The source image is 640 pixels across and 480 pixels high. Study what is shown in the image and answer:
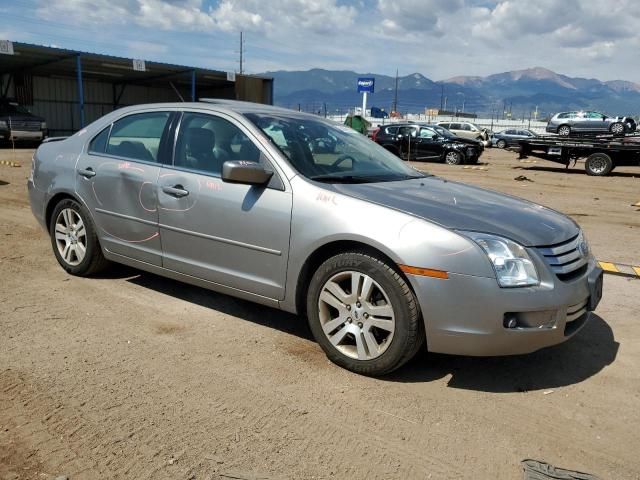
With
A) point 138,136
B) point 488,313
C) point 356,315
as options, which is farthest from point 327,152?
point 488,313

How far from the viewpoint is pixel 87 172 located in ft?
15.4

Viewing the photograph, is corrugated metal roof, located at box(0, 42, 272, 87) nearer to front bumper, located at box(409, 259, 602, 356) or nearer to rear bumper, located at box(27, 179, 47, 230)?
rear bumper, located at box(27, 179, 47, 230)

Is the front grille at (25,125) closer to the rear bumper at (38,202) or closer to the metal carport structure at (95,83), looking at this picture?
the metal carport structure at (95,83)

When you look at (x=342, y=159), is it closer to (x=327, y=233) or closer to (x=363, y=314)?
(x=327, y=233)

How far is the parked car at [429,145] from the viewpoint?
21.4 metres

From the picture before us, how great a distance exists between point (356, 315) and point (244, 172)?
1.13 m

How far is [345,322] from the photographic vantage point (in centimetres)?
339

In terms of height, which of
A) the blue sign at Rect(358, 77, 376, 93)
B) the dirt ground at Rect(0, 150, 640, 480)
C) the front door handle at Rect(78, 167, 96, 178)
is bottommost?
the dirt ground at Rect(0, 150, 640, 480)

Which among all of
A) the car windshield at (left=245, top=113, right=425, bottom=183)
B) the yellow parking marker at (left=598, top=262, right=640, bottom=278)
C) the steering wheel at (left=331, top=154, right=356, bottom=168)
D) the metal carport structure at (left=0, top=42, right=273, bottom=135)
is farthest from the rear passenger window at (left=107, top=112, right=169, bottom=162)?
the metal carport structure at (left=0, top=42, right=273, bottom=135)

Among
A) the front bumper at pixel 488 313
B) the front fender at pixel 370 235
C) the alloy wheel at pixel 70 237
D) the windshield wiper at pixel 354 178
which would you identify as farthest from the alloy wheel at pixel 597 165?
the alloy wheel at pixel 70 237

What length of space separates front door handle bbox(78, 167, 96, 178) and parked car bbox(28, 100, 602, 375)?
0.02 m

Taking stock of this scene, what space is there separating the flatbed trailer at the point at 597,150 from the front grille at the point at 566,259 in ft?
52.4

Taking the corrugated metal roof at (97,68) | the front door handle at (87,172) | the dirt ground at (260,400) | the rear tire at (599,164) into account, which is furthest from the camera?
the corrugated metal roof at (97,68)

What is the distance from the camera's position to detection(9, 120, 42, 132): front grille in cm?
2148
